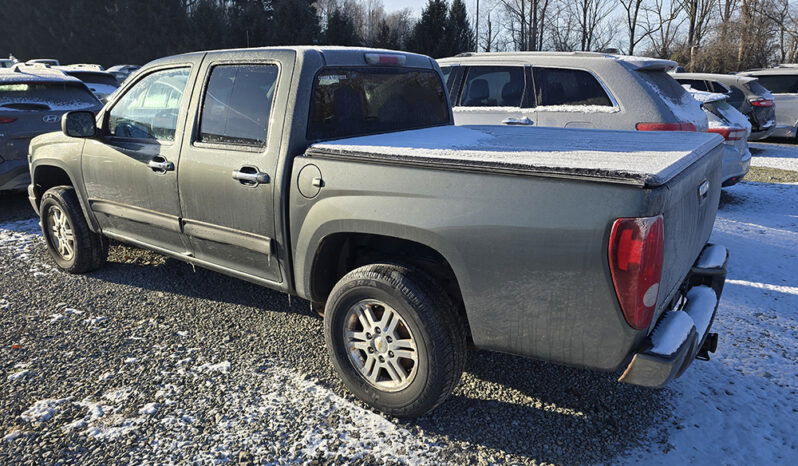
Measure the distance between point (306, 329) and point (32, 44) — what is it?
4094 centimetres

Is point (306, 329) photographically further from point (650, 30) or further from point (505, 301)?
point (650, 30)

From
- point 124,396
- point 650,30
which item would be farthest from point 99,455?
point 650,30

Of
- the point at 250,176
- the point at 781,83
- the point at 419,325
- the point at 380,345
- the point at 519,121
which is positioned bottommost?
the point at 380,345

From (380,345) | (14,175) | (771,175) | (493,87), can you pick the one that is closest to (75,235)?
(14,175)

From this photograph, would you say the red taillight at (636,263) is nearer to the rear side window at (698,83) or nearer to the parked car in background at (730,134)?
the parked car in background at (730,134)

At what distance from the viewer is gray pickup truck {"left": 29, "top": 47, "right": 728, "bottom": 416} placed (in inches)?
88.4

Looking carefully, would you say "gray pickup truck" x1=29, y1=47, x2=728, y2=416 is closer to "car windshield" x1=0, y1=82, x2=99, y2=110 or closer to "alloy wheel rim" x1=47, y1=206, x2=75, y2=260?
"alloy wheel rim" x1=47, y1=206, x2=75, y2=260

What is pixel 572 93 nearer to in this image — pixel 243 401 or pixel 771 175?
pixel 243 401

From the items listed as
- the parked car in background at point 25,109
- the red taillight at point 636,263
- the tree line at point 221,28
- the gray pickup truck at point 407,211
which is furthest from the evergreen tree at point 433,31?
the red taillight at point 636,263

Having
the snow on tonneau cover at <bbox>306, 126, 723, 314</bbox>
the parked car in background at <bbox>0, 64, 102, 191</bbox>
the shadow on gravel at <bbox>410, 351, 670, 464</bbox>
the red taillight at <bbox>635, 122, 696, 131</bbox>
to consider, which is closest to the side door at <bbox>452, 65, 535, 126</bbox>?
the red taillight at <bbox>635, 122, 696, 131</bbox>

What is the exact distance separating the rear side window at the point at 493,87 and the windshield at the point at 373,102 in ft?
6.48

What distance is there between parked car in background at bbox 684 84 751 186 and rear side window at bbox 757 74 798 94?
828 centimetres

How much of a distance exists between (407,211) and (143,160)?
7.33 feet

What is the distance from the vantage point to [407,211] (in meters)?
2.63
